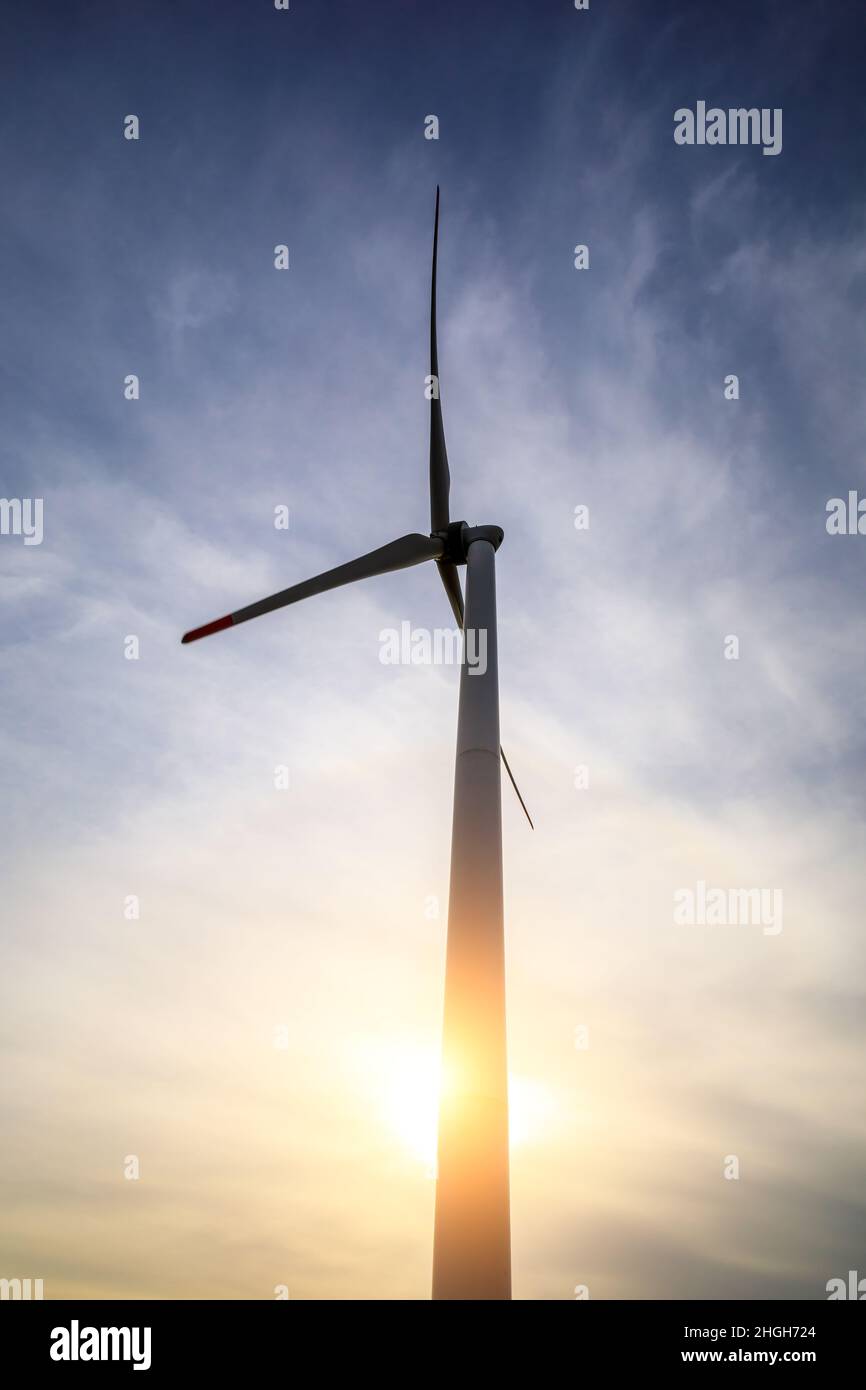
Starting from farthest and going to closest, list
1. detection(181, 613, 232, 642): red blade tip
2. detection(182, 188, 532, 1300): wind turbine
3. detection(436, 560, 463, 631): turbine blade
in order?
detection(436, 560, 463, 631): turbine blade, detection(181, 613, 232, 642): red blade tip, detection(182, 188, 532, 1300): wind turbine

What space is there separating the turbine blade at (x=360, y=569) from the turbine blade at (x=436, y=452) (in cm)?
231

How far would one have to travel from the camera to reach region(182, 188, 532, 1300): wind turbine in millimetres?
13945

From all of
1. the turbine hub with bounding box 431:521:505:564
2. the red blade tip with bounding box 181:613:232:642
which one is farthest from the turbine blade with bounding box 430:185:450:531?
the red blade tip with bounding box 181:613:232:642

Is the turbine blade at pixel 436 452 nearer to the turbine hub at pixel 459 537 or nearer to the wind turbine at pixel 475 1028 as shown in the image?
the turbine hub at pixel 459 537

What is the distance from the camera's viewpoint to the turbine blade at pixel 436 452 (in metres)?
31.7

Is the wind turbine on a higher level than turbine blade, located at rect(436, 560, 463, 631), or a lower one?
lower

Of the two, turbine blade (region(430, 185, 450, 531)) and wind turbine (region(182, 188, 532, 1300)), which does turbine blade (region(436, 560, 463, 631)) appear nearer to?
turbine blade (region(430, 185, 450, 531))

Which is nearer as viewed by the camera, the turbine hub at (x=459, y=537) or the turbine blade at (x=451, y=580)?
the turbine hub at (x=459, y=537)

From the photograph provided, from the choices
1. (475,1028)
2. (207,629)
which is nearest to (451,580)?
(207,629)

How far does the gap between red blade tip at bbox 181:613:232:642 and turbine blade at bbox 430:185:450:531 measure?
863 centimetres

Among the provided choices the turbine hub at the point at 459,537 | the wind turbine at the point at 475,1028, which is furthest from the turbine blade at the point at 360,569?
the wind turbine at the point at 475,1028

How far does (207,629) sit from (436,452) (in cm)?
1196
